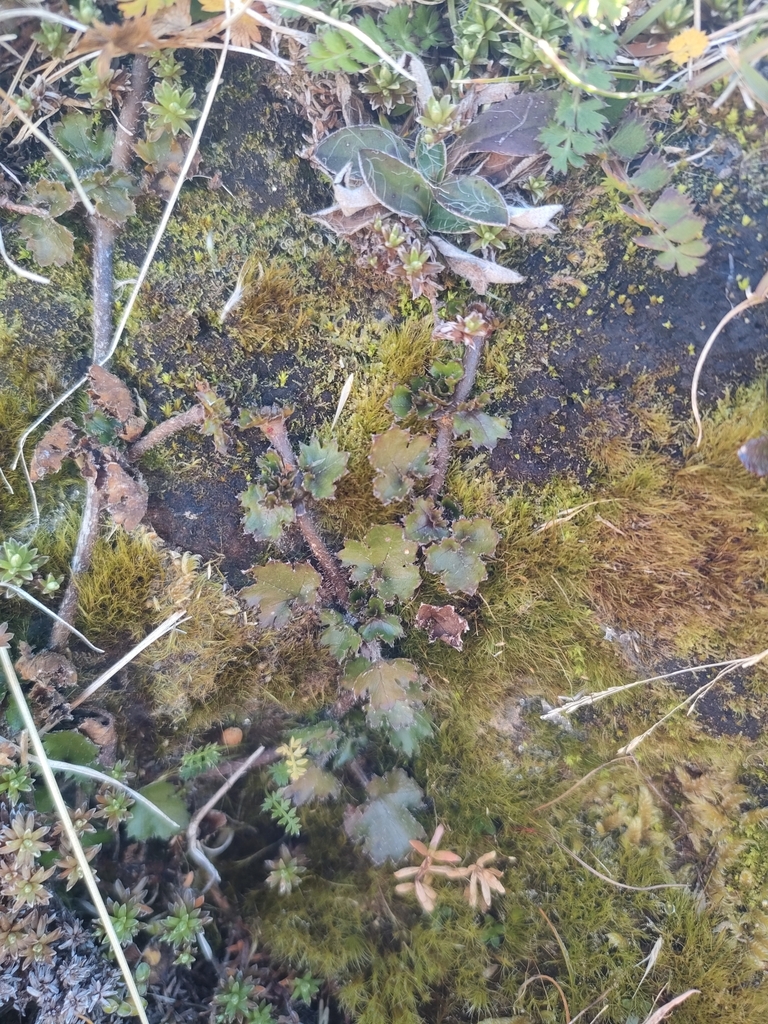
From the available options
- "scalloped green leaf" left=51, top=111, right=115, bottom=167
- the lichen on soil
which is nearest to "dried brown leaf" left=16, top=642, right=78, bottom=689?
the lichen on soil

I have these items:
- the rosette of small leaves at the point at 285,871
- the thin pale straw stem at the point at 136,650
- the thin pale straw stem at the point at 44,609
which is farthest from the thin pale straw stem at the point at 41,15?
the rosette of small leaves at the point at 285,871

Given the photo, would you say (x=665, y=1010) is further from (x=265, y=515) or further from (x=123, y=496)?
(x=123, y=496)

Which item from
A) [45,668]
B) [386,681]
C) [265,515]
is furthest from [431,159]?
[45,668]

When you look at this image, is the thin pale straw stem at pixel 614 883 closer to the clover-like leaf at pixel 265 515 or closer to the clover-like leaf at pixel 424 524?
the clover-like leaf at pixel 424 524

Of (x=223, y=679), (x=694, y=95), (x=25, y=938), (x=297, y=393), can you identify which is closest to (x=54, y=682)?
(x=223, y=679)

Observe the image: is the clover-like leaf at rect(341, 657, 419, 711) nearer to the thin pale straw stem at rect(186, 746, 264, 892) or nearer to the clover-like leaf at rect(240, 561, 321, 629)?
the clover-like leaf at rect(240, 561, 321, 629)
